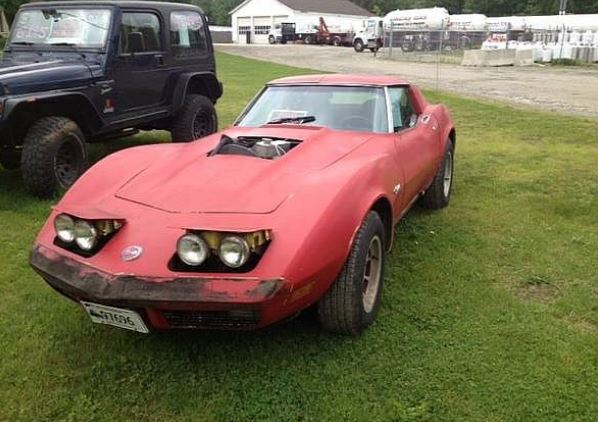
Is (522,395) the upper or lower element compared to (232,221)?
lower

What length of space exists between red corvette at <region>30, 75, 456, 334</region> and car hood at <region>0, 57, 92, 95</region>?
2.29 meters

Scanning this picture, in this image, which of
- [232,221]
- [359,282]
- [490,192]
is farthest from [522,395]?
[490,192]

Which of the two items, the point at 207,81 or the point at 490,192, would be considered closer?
the point at 490,192

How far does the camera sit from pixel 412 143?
4.49 metres

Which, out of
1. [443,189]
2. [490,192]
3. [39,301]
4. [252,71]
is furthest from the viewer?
[252,71]

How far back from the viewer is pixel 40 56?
6.77 meters

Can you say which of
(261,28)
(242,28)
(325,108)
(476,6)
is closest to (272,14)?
(261,28)

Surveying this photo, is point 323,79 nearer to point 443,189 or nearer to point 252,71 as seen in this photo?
point 443,189

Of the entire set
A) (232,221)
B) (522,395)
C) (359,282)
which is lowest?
(522,395)

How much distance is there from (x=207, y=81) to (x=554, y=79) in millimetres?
17186

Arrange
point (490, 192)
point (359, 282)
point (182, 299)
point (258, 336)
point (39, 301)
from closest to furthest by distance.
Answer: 1. point (182, 299)
2. point (359, 282)
3. point (258, 336)
4. point (39, 301)
5. point (490, 192)

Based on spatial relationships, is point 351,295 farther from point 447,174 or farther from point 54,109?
point 54,109

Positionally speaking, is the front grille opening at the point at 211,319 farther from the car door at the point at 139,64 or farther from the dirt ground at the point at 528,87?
the dirt ground at the point at 528,87

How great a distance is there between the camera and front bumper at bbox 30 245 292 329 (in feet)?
8.43
